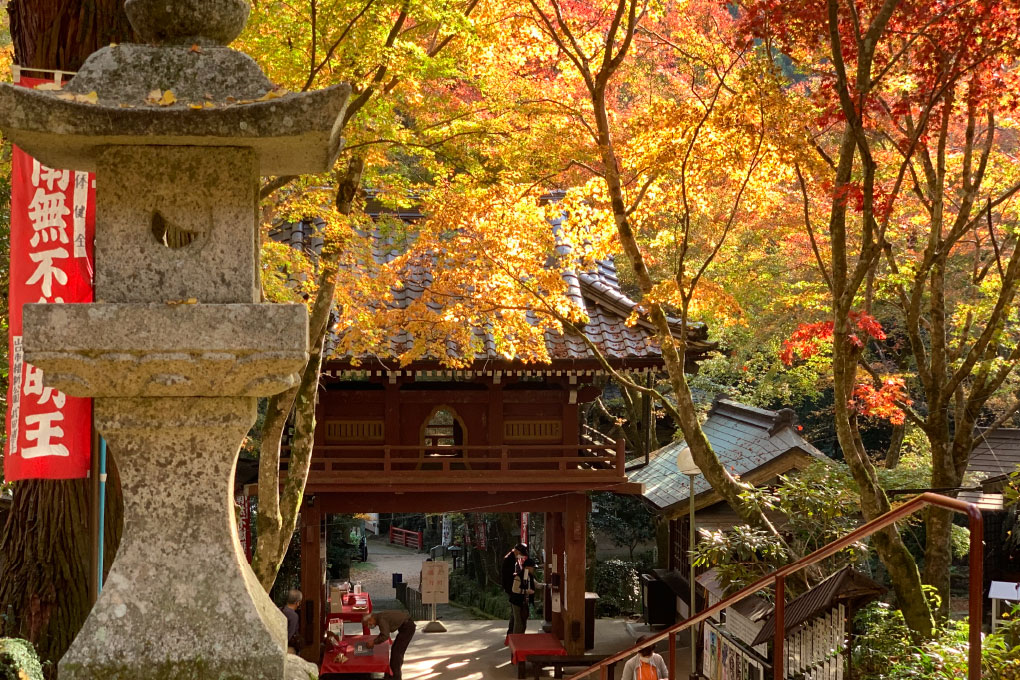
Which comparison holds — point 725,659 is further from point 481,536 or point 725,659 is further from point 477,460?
point 481,536

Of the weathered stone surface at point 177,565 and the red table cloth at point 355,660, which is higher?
the weathered stone surface at point 177,565

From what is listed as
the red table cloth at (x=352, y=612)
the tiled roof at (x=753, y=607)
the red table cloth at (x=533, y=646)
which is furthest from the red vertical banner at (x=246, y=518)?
the tiled roof at (x=753, y=607)

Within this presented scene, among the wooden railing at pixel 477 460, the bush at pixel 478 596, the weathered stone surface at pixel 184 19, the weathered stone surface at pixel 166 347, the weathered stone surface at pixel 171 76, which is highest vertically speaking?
the weathered stone surface at pixel 184 19

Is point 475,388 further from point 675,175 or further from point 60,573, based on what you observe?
point 60,573

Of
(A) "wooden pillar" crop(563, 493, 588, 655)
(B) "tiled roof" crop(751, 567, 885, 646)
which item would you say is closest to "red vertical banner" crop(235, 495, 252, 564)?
(A) "wooden pillar" crop(563, 493, 588, 655)

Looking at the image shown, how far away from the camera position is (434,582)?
672 inches

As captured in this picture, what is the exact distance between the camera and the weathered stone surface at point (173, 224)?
157 inches

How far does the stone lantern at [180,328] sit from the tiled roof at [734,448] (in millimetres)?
11449

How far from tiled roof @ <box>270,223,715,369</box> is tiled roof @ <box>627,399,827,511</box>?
7.37 ft

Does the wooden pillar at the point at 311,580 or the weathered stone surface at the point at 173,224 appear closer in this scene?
the weathered stone surface at the point at 173,224

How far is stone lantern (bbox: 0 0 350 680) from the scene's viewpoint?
3.84m

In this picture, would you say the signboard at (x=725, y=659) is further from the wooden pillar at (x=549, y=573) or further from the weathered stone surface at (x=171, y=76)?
the weathered stone surface at (x=171, y=76)

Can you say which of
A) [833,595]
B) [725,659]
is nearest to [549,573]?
[725,659]

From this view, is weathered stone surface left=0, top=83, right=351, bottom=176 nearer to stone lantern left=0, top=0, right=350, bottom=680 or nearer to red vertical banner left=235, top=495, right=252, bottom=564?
stone lantern left=0, top=0, right=350, bottom=680
